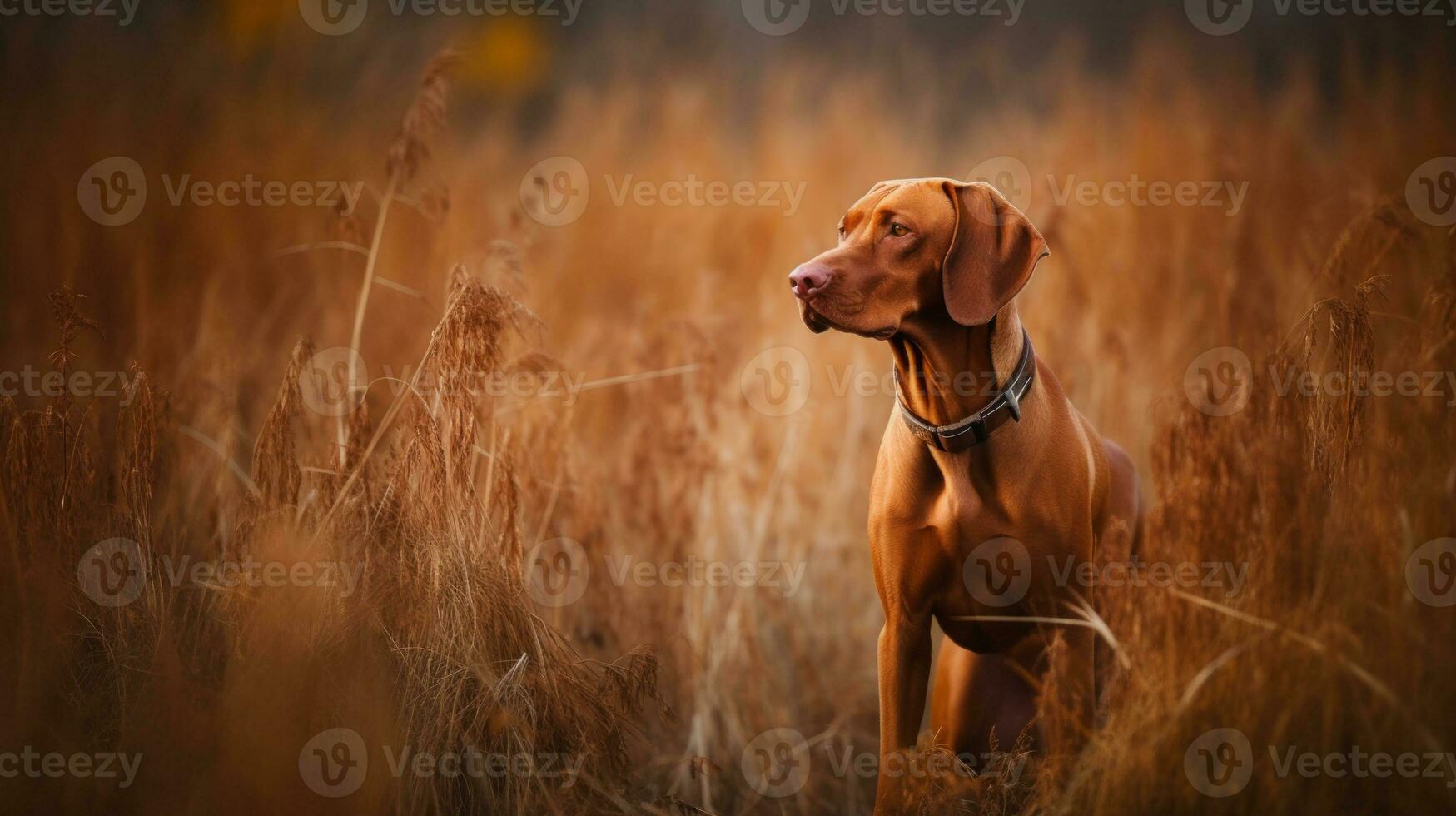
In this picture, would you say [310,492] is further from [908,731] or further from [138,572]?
[908,731]

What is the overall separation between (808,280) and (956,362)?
557mm

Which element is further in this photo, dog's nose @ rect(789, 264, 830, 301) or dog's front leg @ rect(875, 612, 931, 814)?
dog's front leg @ rect(875, 612, 931, 814)

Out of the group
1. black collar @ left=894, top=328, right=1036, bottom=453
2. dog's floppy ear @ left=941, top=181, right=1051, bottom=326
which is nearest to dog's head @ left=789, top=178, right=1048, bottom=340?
dog's floppy ear @ left=941, top=181, right=1051, bottom=326

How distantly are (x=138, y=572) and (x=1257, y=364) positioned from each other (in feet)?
11.2

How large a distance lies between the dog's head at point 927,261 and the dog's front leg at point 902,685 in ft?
2.89

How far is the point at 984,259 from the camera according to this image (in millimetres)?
2850

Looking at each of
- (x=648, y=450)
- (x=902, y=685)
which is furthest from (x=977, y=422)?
(x=648, y=450)

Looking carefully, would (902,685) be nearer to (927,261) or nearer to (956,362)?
(956,362)

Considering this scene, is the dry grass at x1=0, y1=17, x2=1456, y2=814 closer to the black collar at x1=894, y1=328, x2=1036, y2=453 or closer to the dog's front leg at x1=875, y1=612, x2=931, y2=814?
the dog's front leg at x1=875, y1=612, x2=931, y2=814

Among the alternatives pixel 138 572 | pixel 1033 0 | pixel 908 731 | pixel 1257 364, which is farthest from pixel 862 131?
pixel 138 572

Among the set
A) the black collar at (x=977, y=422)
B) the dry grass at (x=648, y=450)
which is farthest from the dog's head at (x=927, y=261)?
the dry grass at (x=648, y=450)

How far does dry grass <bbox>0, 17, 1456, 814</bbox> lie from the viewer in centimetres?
272

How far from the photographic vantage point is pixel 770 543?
5160 mm

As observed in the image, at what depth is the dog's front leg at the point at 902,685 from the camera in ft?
9.87
